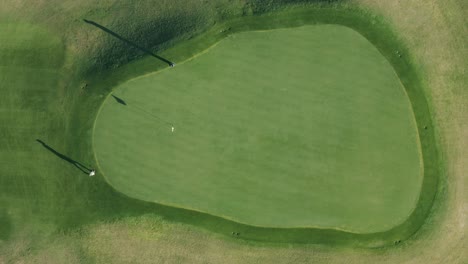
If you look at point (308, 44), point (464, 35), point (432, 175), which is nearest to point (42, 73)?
point (308, 44)

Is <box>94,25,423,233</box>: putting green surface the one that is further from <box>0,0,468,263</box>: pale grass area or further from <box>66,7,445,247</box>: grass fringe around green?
<box>0,0,468,263</box>: pale grass area

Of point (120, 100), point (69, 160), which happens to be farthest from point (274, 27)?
point (69, 160)

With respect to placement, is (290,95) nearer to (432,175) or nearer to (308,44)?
(308,44)

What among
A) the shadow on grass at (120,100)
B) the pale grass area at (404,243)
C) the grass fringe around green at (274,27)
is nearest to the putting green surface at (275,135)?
the shadow on grass at (120,100)

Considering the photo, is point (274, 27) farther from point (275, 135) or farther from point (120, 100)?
point (120, 100)

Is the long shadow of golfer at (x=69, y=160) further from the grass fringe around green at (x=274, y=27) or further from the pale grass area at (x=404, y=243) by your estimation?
the pale grass area at (x=404, y=243)

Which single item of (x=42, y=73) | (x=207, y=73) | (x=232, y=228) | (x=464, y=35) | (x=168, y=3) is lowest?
(x=232, y=228)
